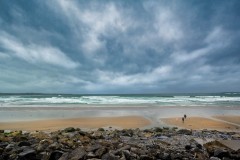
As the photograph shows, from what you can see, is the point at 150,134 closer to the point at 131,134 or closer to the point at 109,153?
the point at 131,134

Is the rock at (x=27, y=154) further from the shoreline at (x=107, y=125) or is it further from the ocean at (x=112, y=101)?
the ocean at (x=112, y=101)

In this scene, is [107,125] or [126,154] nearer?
[126,154]

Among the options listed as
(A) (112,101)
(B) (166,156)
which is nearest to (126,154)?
(B) (166,156)

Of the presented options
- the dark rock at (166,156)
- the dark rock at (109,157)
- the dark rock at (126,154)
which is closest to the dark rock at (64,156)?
the dark rock at (109,157)

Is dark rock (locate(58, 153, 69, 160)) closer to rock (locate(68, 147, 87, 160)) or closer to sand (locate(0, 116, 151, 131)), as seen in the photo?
rock (locate(68, 147, 87, 160))

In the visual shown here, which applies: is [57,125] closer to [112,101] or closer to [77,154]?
[77,154]

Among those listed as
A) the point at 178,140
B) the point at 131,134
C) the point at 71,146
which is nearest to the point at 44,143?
the point at 71,146

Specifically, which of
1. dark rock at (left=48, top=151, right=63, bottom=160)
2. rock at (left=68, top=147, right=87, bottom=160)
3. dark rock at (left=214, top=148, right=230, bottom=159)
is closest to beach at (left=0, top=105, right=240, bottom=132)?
dark rock at (left=48, top=151, right=63, bottom=160)

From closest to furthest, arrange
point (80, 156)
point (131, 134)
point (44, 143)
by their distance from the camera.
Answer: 1. point (80, 156)
2. point (44, 143)
3. point (131, 134)

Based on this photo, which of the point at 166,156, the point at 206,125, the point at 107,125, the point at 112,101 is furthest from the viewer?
the point at 112,101

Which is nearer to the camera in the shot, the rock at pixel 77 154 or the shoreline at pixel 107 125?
the rock at pixel 77 154

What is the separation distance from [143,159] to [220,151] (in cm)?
244

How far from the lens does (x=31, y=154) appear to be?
20.0 ft

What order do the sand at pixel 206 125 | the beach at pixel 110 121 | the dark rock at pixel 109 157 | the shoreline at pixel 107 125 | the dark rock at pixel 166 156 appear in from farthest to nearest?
1. the beach at pixel 110 121
2. the sand at pixel 206 125
3. the shoreline at pixel 107 125
4. the dark rock at pixel 166 156
5. the dark rock at pixel 109 157
